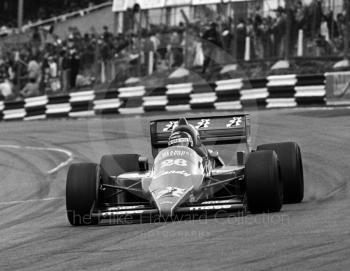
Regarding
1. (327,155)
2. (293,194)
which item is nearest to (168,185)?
(293,194)

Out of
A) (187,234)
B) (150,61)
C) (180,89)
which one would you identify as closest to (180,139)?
(187,234)

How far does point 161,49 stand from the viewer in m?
25.4

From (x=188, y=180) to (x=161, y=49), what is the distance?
15.4 meters

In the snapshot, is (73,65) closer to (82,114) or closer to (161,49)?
(82,114)

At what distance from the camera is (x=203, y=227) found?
30.5 feet

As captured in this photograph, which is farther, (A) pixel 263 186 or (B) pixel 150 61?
(B) pixel 150 61

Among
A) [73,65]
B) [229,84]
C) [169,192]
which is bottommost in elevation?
[169,192]

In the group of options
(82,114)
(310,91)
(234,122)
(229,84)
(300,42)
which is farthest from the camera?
(82,114)

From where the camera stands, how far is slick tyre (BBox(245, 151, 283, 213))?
988cm

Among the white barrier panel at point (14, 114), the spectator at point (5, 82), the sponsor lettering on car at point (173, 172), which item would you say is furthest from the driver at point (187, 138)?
the spectator at point (5, 82)

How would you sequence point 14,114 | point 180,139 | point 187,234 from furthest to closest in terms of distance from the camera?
point 14,114 → point 180,139 → point 187,234

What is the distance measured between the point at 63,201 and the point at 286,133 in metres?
7.25

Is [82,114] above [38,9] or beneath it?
beneath

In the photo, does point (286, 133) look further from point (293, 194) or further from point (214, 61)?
point (293, 194)
